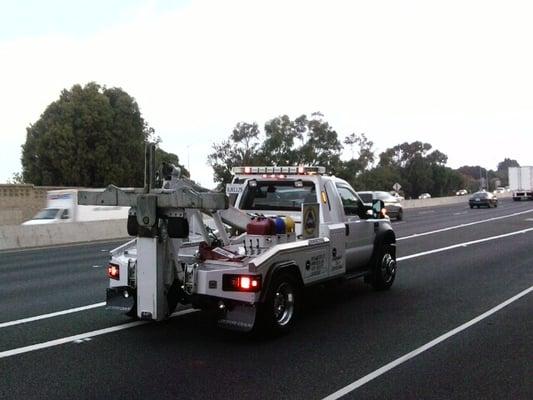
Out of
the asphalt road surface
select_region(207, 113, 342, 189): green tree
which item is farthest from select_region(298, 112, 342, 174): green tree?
the asphalt road surface

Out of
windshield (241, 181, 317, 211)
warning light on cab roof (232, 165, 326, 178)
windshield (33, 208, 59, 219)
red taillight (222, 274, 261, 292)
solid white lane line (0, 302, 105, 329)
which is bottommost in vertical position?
solid white lane line (0, 302, 105, 329)

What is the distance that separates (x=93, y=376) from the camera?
5.57 meters

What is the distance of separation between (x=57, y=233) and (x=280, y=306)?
621 inches

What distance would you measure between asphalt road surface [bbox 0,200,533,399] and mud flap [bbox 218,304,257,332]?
0.78 feet

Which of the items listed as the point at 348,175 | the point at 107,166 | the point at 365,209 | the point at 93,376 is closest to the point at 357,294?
the point at 365,209

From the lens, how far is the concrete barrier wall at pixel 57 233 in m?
19.6

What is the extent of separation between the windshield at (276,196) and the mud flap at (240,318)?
2440 millimetres

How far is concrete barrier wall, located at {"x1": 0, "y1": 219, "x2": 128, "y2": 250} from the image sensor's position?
19.6m

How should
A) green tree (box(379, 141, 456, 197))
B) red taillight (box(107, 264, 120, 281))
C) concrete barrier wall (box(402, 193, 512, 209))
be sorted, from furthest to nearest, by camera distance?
green tree (box(379, 141, 456, 197))
concrete barrier wall (box(402, 193, 512, 209))
red taillight (box(107, 264, 120, 281))

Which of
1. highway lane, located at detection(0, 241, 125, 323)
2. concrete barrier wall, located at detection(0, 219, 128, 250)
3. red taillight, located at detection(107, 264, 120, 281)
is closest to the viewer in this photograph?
red taillight, located at detection(107, 264, 120, 281)

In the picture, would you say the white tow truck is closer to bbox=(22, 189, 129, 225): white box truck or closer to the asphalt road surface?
the asphalt road surface

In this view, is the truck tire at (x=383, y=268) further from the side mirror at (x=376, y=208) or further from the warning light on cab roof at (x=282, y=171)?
the warning light on cab roof at (x=282, y=171)

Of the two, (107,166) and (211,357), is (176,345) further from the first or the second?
(107,166)

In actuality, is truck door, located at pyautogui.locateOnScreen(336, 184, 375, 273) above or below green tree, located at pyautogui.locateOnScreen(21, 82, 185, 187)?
below
